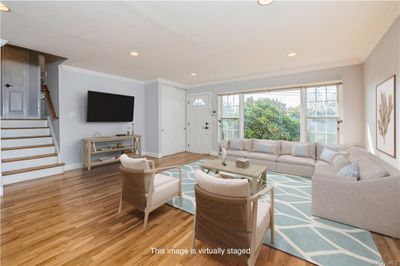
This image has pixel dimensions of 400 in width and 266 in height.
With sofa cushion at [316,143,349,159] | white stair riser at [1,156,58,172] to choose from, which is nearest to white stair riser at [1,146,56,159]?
white stair riser at [1,156,58,172]

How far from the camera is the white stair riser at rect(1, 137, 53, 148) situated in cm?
388

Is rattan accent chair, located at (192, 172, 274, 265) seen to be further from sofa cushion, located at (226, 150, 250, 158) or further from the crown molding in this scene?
the crown molding

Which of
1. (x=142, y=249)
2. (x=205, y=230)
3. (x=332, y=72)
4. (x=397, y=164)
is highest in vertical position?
(x=332, y=72)

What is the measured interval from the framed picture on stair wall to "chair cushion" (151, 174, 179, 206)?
285 centimetres

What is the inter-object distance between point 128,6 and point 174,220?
2.64m

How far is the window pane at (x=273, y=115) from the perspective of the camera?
4883 mm

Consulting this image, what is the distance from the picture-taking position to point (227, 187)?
1.40 metres

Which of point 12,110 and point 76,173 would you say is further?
point 12,110

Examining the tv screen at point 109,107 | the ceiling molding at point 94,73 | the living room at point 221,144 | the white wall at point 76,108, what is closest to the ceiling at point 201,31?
the living room at point 221,144

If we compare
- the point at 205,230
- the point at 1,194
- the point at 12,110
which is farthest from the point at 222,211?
the point at 12,110

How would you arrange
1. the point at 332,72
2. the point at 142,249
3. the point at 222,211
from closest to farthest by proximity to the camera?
1. the point at 222,211
2. the point at 142,249
3. the point at 332,72

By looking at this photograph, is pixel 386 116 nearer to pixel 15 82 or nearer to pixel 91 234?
pixel 91 234

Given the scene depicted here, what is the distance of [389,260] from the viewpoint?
158 cm

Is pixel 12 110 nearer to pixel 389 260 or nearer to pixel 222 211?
pixel 222 211
